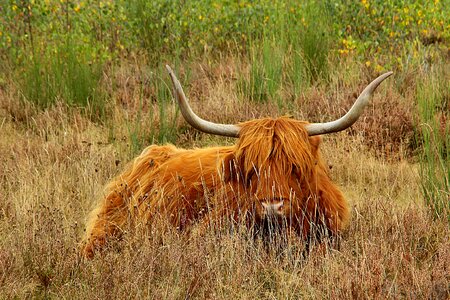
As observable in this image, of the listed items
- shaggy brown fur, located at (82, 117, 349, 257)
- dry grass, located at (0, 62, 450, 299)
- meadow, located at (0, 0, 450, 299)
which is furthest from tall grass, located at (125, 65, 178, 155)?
shaggy brown fur, located at (82, 117, 349, 257)

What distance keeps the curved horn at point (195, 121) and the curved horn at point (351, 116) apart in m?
0.45

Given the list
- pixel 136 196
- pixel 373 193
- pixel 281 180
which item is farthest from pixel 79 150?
pixel 281 180

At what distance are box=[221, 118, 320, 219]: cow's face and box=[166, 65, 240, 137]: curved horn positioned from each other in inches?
3.4

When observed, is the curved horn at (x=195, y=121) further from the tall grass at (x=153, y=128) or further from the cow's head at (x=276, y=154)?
the tall grass at (x=153, y=128)

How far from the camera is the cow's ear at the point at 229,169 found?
491 centimetres

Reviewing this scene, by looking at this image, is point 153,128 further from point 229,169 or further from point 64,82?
point 229,169

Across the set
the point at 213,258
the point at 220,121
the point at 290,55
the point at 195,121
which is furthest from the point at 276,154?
the point at 290,55

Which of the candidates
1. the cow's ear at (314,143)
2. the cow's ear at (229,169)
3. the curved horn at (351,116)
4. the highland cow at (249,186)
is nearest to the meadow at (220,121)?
the highland cow at (249,186)

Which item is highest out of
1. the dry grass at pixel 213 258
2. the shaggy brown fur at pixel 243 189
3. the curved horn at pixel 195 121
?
the curved horn at pixel 195 121

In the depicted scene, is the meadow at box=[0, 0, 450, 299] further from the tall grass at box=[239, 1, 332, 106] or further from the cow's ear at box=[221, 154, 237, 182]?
the cow's ear at box=[221, 154, 237, 182]

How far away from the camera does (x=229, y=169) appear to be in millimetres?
4961

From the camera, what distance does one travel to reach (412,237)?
188 inches

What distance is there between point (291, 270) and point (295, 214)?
311 mm

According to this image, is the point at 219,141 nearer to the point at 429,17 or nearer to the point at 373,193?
the point at 373,193
